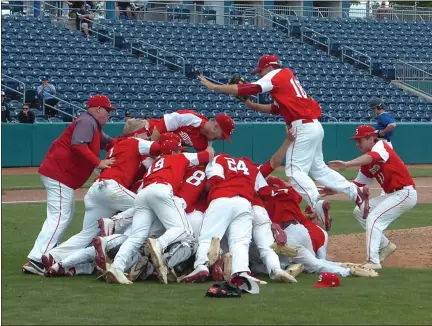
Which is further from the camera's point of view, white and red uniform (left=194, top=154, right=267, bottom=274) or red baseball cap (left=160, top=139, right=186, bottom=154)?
red baseball cap (left=160, top=139, right=186, bottom=154)

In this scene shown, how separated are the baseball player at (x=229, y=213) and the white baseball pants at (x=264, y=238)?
14cm

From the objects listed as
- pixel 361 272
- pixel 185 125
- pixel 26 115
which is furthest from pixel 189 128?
pixel 26 115

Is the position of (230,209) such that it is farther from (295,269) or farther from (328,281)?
(328,281)

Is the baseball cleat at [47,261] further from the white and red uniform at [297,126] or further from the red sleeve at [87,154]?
the white and red uniform at [297,126]

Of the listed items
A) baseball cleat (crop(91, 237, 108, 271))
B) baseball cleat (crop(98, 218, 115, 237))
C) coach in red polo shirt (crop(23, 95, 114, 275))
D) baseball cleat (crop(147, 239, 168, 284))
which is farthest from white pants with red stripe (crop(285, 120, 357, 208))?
baseball cleat (crop(91, 237, 108, 271))

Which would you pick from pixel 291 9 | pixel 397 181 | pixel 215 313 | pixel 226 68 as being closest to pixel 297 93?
pixel 397 181

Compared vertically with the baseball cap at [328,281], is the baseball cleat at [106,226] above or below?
above

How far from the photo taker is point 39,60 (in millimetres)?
28719

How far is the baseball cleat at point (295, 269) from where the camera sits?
9.16 metres

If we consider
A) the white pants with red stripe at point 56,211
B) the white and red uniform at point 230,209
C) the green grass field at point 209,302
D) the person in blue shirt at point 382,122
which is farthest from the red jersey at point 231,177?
the person in blue shirt at point 382,122

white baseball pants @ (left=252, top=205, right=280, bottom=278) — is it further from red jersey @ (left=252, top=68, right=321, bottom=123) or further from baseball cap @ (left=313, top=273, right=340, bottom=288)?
red jersey @ (left=252, top=68, right=321, bottom=123)

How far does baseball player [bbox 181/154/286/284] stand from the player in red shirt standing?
1248 millimetres

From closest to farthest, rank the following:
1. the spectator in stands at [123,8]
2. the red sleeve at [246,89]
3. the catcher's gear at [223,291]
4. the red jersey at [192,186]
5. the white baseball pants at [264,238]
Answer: the catcher's gear at [223,291]
the white baseball pants at [264,238]
the red jersey at [192,186]
the red sleeve at [246,89]
the spectator in stands at [123,8]

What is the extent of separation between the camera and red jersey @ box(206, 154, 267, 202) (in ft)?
30.5
